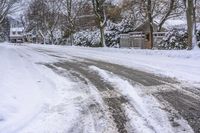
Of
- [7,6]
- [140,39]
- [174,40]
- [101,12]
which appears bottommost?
[174,40]

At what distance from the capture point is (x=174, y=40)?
101 ft

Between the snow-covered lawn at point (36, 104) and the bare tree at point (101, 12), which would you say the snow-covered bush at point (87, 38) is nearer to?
the bare tree at point (101, 12)

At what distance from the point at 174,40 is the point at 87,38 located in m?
19.2

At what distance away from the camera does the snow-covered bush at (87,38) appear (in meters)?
45.7

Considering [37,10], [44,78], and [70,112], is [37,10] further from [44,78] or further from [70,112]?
[70,112]

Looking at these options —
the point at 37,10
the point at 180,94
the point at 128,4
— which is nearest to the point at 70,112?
the point at 180,94

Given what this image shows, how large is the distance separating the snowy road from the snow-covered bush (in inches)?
1308

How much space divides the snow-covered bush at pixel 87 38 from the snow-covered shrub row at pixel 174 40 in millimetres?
14427

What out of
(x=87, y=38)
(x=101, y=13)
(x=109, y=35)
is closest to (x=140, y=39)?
(x=101, y=13)

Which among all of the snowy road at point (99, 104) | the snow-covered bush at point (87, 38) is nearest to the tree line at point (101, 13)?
the snow-covered bush at point (87, 38)

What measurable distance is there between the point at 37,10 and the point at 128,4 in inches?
1486

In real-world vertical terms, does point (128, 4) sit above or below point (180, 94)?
above

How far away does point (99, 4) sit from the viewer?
38.8m

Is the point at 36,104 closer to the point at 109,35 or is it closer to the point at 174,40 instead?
the point at 174,40
